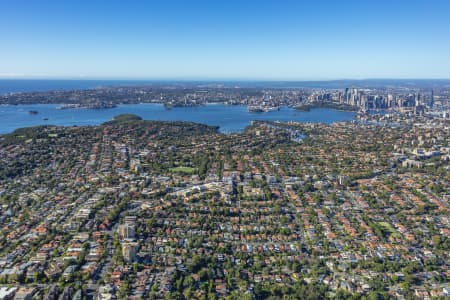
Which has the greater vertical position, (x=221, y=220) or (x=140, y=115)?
(x=140, y=115)

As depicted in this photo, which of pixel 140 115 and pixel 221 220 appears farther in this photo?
pixel 140 115

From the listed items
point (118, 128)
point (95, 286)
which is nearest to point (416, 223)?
point (95, 286)

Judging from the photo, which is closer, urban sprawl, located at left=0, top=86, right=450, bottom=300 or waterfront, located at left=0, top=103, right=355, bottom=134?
urban sprawl, located at left=0, top=86, right=450, bottom=300

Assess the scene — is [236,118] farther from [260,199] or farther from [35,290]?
[35,290]

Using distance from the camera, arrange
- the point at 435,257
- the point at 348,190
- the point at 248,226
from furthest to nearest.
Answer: the point at 348,190
the point at 248,226
the point at 435,257

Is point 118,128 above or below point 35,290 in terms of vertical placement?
above

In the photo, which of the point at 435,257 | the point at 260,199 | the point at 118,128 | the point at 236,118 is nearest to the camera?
the point at 435,257

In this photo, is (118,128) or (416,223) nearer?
(416,223)

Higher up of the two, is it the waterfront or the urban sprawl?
the waterfront

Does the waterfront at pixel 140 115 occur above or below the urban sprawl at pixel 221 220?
above

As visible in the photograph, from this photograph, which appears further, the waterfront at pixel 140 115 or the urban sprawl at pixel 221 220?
the waterfront at pixel 140 115
